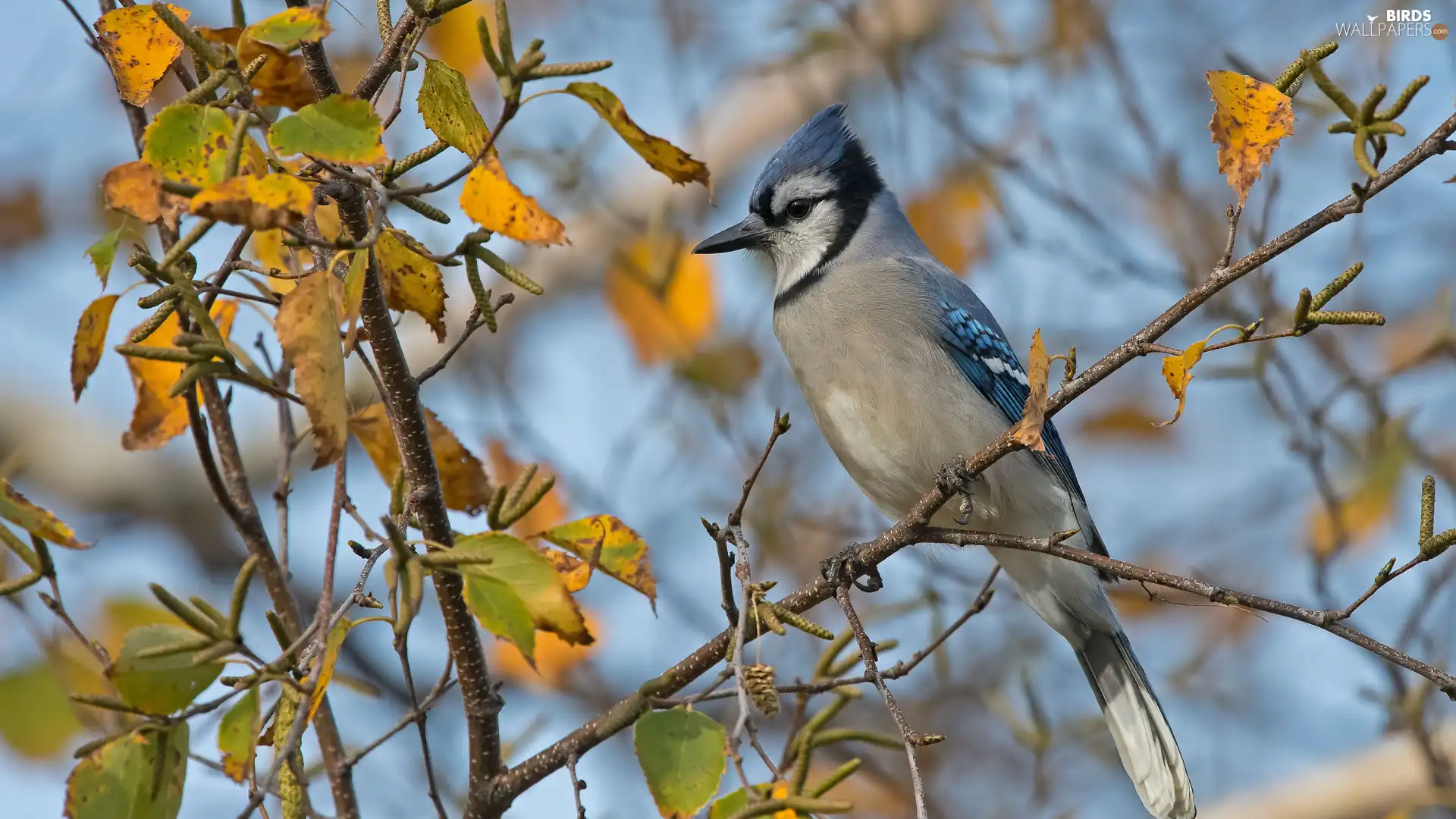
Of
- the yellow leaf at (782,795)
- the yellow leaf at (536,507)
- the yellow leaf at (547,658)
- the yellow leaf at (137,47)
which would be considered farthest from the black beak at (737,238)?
the yellow leaf at (782,795)

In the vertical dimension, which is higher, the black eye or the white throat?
the black eye

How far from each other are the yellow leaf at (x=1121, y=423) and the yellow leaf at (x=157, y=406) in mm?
3481

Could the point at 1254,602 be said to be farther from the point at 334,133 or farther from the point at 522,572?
the point at 334,133

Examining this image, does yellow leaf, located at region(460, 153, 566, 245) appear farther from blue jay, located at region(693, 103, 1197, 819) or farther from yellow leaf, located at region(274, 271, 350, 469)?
blue jay, located at region(693, 103, 1197, 819)

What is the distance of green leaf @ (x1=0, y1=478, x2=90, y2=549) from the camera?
1167 mm

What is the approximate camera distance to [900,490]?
283 centimetres

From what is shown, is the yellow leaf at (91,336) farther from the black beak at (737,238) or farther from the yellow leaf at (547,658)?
the yellow leaf at (547,658)

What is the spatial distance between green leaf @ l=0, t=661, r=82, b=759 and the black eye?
2110mm

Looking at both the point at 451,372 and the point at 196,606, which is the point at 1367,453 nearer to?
the point at 196,606

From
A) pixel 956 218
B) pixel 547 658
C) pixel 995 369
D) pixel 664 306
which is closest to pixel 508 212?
pixel 995 369

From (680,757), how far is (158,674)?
0.46 m

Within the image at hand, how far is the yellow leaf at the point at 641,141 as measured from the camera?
117 centimetres

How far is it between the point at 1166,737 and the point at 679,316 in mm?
1603

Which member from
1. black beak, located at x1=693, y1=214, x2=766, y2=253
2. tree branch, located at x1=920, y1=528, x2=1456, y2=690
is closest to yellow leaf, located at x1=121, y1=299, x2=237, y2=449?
tree branch, located at x1=920, y1=528, x2=1456, y2=690
